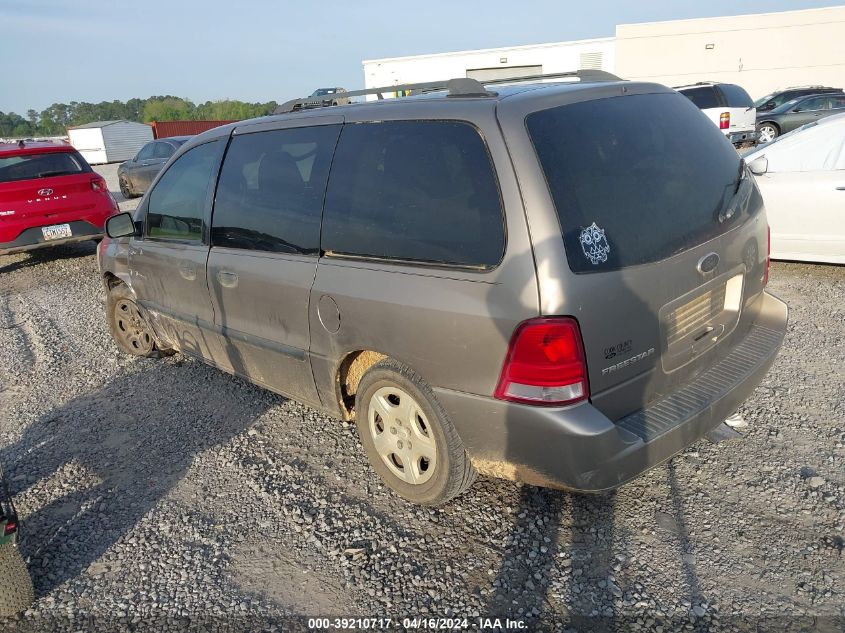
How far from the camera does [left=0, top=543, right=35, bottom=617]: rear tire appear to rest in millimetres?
2559

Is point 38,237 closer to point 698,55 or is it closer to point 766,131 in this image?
point 766,131

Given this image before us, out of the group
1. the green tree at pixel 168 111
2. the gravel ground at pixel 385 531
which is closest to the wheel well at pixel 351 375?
the gravel ground at pixel 385 531

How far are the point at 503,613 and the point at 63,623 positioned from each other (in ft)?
5.85

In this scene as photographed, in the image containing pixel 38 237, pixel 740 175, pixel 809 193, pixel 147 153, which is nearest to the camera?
pixel 740 175

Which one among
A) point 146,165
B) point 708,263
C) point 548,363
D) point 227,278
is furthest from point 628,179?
point 146,165

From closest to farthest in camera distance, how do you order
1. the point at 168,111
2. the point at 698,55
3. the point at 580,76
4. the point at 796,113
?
the point at 580,76 < the point at 796,113 < the point at 698,55 < the point at 168,111

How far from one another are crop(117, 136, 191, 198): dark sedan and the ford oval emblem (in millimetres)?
15453

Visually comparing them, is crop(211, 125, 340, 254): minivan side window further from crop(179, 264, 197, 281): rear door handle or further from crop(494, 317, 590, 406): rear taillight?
crop(494, 317, 590, 406): rear taillight

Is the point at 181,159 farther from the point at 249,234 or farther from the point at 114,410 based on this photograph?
the point at 114,410

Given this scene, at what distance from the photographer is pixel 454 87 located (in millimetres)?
2885

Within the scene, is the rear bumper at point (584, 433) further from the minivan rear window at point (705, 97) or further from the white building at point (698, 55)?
the white building at point (698, 55)

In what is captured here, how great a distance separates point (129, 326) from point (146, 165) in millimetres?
12253

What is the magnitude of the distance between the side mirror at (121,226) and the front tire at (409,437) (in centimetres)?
252

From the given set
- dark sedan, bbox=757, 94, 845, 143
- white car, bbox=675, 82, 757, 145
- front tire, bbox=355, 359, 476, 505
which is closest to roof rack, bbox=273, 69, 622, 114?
front tire, bbox=355, 359, 476, 505
